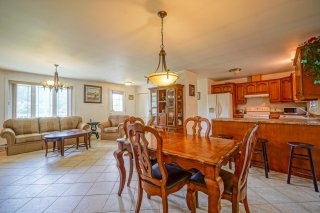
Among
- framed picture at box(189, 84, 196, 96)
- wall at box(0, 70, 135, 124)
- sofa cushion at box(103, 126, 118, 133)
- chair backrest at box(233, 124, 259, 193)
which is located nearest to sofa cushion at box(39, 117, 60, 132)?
wall at box(0, 70, 135, 124)

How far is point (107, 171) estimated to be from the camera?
2.90m

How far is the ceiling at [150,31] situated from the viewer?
1.82 meters

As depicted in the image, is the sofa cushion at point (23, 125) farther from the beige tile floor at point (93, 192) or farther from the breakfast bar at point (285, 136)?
the breakfast bar at point (285, 136)

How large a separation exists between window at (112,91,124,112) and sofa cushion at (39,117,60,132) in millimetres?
2387

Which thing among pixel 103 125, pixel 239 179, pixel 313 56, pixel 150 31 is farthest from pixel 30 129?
pixel 313 56

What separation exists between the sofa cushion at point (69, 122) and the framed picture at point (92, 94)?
929 millimetres

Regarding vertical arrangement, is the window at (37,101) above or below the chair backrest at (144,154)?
above

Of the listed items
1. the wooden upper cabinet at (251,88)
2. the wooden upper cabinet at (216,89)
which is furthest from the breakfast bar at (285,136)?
the wooden upper cabinet at (216,89)

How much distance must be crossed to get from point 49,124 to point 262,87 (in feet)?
23.9

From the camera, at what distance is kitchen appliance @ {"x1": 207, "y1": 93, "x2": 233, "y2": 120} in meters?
5.52

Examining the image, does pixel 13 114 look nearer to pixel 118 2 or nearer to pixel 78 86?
pixel 78 86

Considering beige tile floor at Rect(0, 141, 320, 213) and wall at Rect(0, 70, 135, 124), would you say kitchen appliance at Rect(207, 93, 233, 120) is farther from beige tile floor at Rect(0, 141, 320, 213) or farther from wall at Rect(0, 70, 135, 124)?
wall at Rect(0, 70, 135, 124)

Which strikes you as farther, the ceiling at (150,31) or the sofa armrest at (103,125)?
the sofa armrest at (103,125)

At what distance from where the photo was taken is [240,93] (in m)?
5.75
